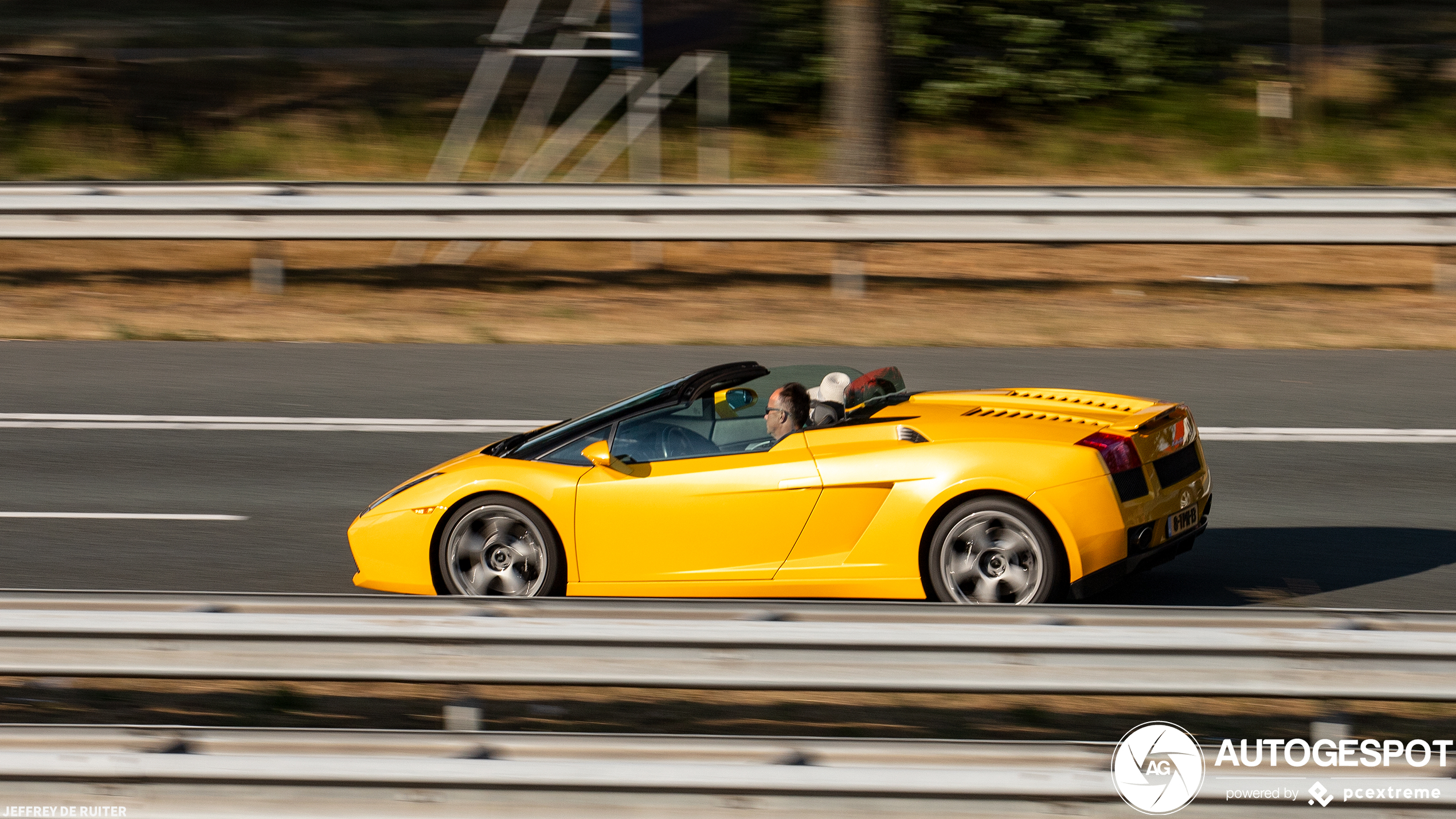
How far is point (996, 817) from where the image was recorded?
4277 millimetres

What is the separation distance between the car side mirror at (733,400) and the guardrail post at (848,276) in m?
6.18

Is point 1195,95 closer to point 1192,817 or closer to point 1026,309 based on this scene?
point 1026,309

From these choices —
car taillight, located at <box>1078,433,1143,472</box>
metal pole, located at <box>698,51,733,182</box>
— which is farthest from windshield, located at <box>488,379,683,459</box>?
metal pole, located at <box>698,51,733,182</box>

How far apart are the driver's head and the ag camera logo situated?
9.18 feet

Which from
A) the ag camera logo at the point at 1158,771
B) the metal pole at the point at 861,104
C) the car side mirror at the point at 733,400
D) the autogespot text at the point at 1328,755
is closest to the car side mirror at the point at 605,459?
the car side mirror at the point at 733,400

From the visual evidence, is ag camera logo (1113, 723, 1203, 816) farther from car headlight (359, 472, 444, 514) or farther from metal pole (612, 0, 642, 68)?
metal pole (612, 0, 642, 68)

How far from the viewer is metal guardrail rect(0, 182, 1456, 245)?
42.2 ft

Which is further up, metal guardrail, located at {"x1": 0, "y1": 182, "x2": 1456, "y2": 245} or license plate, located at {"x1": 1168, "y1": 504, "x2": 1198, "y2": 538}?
metal guardrail, located at {"x1": 0, "y1": 182, "x2": 1456, "y2": 245}

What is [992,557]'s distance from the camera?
21.4 feet

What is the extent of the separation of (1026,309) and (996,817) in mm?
9057

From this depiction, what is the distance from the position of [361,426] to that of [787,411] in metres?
4.26

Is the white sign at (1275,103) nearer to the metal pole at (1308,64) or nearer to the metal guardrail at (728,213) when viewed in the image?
the metal pole at (1308,64)

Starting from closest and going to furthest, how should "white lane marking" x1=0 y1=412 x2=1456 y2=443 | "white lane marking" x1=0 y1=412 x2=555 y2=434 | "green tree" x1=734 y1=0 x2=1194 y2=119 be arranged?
1. "white lane marking" x1=0 y1=412 x2=1456 y2=443
2. "white lane marking" x1=0 y1=412 x2=555 y2=434
3. "green tree" x1=734 y1=0 x2=1194 y2=119

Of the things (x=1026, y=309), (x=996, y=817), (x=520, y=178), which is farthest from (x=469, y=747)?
(x=520, y=178)
